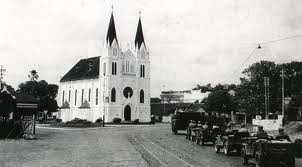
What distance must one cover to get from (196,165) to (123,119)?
2506 inches

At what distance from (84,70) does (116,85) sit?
14.6m

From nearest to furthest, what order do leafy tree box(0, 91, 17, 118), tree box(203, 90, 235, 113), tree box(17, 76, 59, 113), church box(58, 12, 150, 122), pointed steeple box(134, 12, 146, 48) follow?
leafy tree box(0, 91, 17, 118)
church box(58, 12, 150, 122)
pointed steeple box(134, 12, 146, 48)
tree box(203, 90, 235, 113)
tree box(17, 76, 59, 113)

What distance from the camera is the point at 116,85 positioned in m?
77.6

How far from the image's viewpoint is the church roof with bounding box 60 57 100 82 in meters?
84.6

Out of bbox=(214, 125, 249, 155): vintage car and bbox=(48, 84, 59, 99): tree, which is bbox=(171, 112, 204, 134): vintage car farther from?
bbox=(48, 84, 59, 99): tree

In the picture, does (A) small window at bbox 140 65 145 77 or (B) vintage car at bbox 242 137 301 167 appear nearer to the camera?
(B) vintage car at bbox 242 137 301 167

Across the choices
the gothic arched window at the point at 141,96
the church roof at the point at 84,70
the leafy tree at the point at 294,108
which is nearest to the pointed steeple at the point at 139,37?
the gothic arched window at the point at 141,96

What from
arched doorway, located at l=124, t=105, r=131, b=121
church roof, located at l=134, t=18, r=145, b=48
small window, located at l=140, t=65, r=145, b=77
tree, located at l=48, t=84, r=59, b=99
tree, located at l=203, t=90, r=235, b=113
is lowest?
arched doorway, located at l=124, t=105, r=131, b=121

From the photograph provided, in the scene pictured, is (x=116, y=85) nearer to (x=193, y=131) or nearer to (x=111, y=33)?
(x=111, y=33)

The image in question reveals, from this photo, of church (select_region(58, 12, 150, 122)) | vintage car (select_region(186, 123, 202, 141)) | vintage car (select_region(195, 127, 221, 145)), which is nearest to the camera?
vintage car (select_region(195, 127, 221, 145))

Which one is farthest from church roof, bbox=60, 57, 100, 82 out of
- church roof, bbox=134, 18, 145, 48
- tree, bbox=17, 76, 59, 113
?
church roof, bbox=134, 18, 145, 48

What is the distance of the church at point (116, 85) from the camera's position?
3017 inches

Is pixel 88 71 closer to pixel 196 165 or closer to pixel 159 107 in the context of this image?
pixel 159 107

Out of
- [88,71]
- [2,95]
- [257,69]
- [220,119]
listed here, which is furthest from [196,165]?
[88,71]
